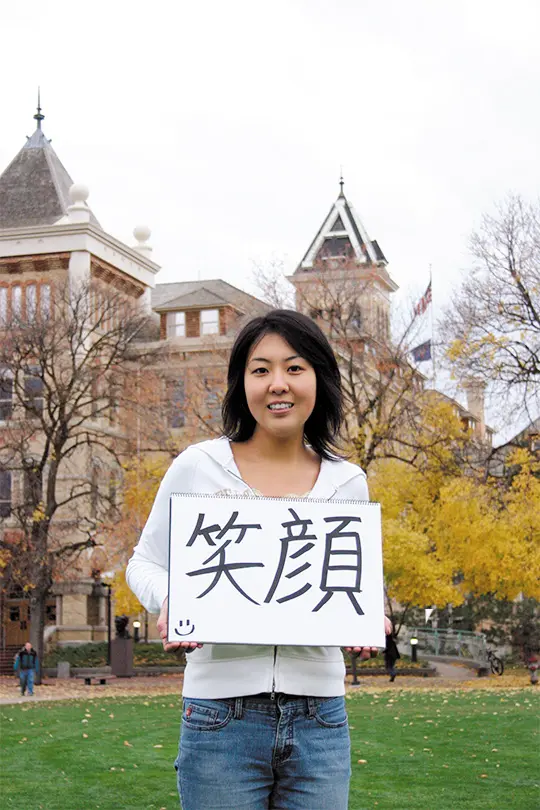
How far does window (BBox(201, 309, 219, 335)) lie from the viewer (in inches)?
2389

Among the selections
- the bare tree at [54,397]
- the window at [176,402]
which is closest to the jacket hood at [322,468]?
the bare tree at [54,397]

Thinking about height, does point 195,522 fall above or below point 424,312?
below

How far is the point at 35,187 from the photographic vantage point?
59000mm

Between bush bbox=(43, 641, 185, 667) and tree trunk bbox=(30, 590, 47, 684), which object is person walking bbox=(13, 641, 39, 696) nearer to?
tree trunk bbox=(30, 590, 47, 684)

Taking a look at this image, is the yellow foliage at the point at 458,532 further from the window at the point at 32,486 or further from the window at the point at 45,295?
the window at the point at 45,295

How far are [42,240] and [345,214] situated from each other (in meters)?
14.2

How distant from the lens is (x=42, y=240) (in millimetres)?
55688

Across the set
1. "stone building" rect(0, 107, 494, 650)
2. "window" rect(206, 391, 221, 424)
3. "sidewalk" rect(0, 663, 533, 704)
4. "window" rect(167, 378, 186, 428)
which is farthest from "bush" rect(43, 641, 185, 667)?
"window" rect(206, 391, 221, 424)

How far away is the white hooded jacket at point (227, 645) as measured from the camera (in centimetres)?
365

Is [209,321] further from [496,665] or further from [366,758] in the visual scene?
[366,758]

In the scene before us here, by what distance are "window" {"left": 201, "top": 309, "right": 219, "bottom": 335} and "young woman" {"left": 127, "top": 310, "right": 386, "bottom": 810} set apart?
56461 millimetres

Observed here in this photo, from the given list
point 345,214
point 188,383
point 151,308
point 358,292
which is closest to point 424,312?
point 358,292

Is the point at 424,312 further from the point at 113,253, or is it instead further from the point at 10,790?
the point at 10,790

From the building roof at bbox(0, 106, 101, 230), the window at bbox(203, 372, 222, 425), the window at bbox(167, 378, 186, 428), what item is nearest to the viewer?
the window at bbox(203, 372, 222, 425)
